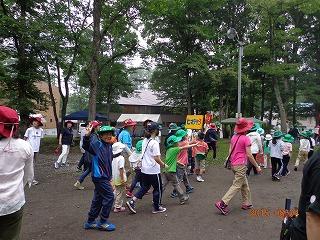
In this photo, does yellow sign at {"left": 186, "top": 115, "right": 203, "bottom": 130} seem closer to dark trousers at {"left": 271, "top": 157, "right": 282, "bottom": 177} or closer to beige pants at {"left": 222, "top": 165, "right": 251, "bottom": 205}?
dark trousers at {"left": 271, "top": 157, "right": 282, "bottom": 177}

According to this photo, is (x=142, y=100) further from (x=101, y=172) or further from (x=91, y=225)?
(x=101, y=172)

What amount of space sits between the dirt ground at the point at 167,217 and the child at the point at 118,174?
0.33 meters

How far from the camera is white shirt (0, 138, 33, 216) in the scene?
3.49m

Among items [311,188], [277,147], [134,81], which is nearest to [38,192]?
[277,147]

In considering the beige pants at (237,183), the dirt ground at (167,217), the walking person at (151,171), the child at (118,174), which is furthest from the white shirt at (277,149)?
the child at (118,174)

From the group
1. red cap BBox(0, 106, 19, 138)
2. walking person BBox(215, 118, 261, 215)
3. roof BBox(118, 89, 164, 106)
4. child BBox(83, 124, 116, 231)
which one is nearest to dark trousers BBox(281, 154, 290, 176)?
walking person BBox(215, 118, 261, 215)

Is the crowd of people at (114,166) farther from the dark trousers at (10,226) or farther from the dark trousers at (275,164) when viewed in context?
the dark trousers at (275,164)

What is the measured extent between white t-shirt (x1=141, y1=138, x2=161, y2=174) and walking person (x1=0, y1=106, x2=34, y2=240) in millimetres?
3708

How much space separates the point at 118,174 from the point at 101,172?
1.37 m

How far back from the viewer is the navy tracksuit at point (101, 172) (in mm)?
6100

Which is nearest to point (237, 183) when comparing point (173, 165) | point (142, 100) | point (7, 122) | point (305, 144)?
point (173, 165)

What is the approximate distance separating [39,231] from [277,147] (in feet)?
25.5

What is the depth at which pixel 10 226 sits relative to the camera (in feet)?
11.7

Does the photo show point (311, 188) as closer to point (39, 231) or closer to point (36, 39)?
point (39, 231)
